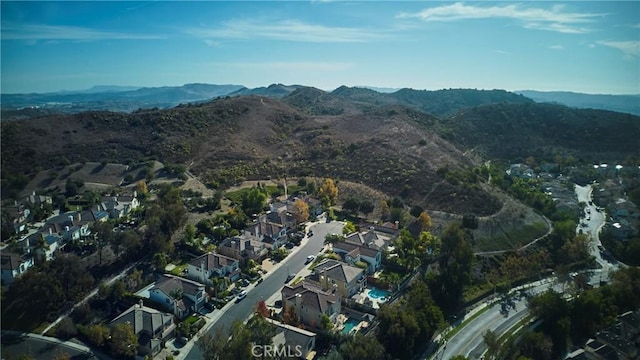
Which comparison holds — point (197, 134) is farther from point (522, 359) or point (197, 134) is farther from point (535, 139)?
point (535, 139)

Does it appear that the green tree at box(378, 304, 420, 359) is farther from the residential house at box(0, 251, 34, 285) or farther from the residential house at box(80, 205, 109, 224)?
the residential house at box(80, 205, 109, 224)

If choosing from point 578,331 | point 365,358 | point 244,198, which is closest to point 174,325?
point 365,358

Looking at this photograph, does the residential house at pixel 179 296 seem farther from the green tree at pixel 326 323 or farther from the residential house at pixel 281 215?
the residential house at pixel 281 215

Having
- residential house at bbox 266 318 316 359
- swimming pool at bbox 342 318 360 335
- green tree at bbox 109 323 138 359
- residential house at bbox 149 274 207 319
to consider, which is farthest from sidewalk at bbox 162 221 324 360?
swimming pool at bbox 342 318 360 335

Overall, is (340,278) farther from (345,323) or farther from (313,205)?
(313,205)

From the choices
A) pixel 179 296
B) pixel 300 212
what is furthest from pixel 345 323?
pixel 300 212

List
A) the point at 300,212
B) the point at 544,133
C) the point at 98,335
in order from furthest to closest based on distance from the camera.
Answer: the point at 544,133, the point at 300,212, the point at 98,335

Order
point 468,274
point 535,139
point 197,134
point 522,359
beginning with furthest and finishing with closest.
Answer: point 535,139, point 197,134, point 468,274, point 522,359
